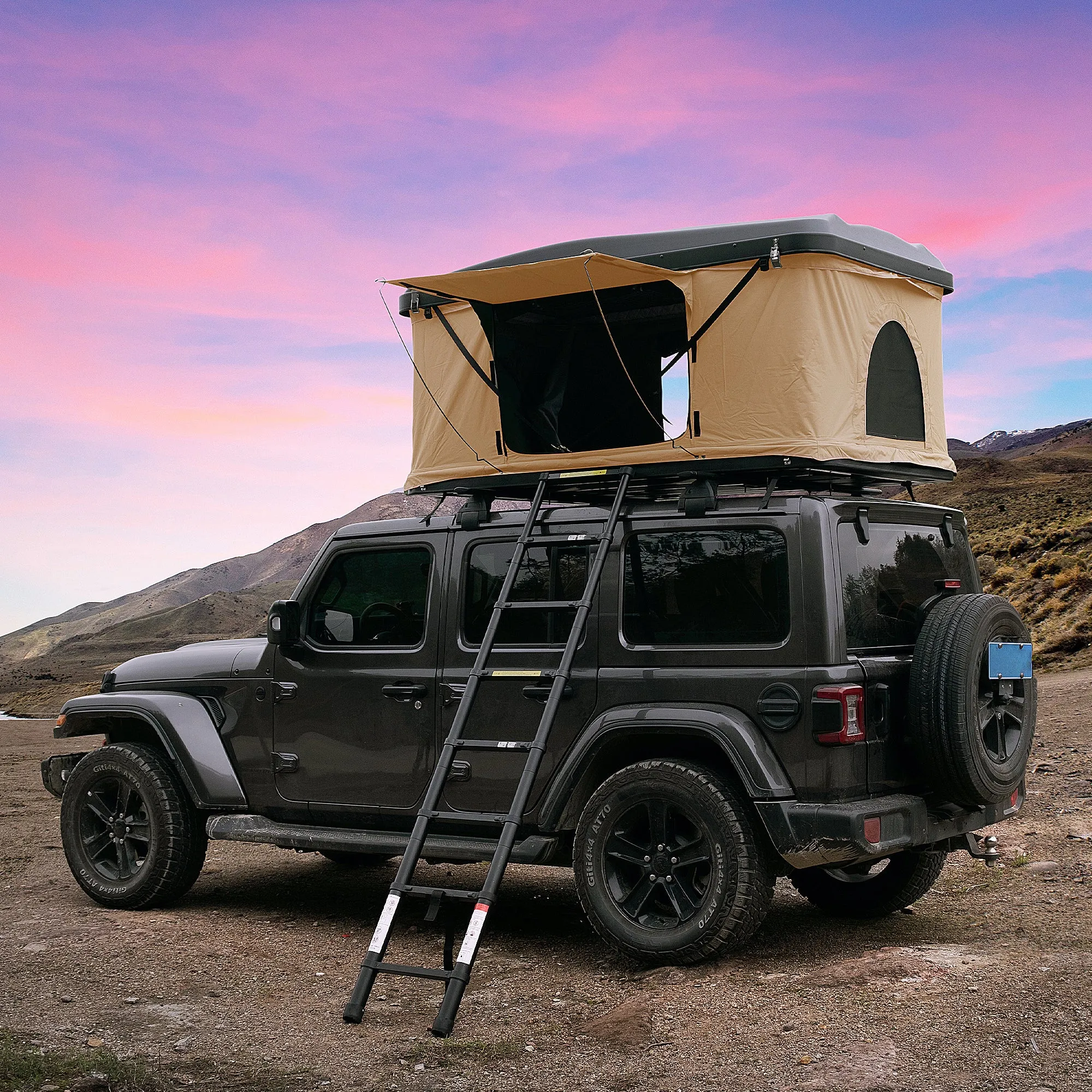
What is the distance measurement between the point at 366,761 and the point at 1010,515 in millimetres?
37376

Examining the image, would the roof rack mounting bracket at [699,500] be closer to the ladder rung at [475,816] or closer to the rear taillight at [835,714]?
the rear taillight at [835,714]

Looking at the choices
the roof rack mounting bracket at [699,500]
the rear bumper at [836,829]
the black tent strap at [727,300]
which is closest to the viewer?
the rear bumper at [836,829]

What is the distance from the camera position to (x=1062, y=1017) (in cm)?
482

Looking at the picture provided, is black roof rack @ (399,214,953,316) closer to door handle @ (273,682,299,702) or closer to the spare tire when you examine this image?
the spare tire

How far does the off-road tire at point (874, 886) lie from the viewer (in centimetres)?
702

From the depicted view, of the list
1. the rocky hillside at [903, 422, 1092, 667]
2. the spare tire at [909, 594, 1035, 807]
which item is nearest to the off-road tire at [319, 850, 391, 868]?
the spare tire at [909, 594, 1035, 807]

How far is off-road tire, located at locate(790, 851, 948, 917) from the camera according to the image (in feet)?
23.0

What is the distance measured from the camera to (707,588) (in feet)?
20.0

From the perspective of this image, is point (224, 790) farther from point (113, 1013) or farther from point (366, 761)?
point (113, 1013)

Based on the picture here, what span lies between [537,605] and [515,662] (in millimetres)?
313

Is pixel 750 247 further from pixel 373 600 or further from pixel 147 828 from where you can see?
pixel 147 828

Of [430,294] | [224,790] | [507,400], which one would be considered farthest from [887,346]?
[224,790]

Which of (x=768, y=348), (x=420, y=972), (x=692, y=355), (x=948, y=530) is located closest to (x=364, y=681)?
(x=420, y=972)

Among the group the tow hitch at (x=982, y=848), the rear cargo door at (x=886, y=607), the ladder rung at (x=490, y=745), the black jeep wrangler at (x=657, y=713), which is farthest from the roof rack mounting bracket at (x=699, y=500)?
the tow hitch at (x=982, y=848)
